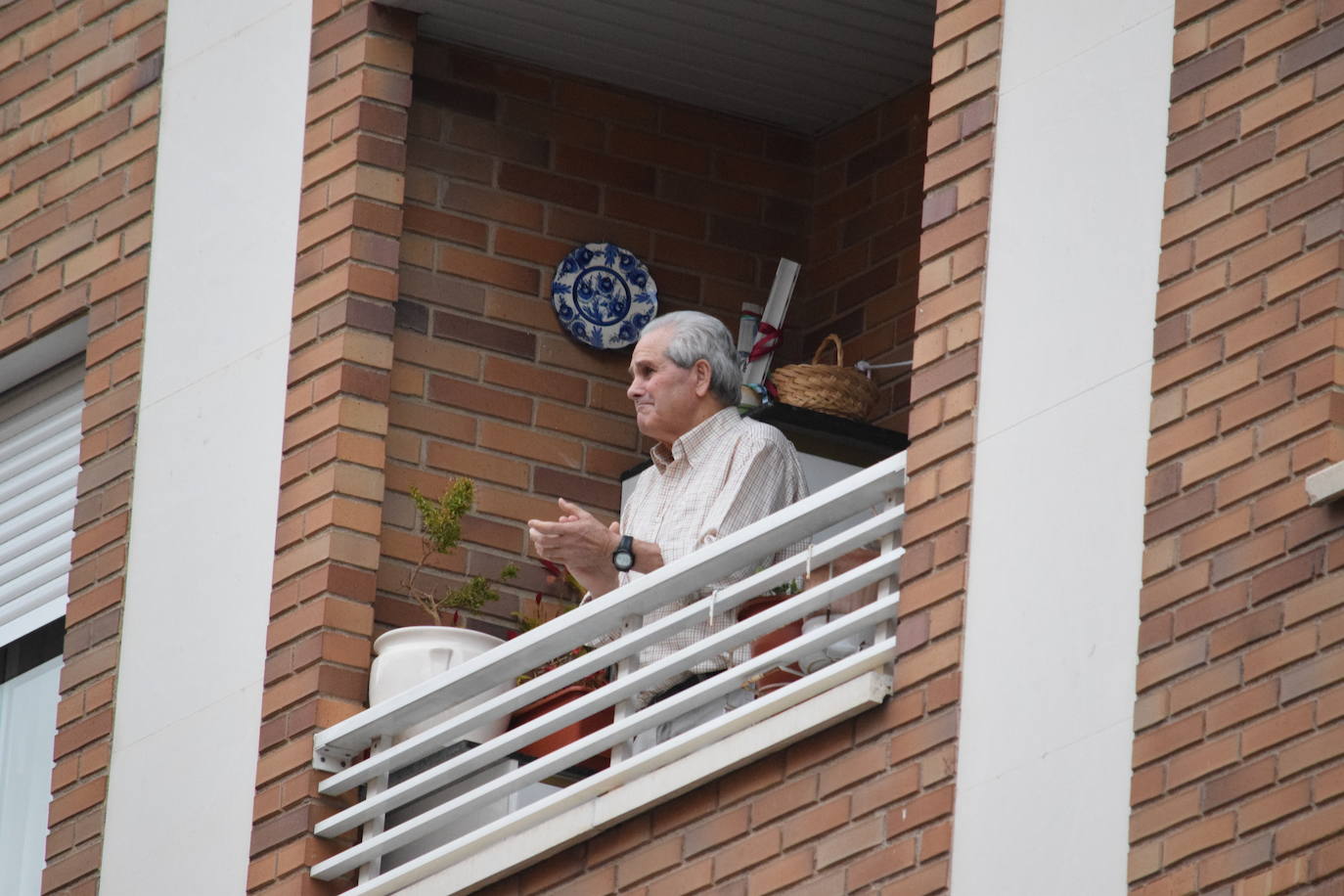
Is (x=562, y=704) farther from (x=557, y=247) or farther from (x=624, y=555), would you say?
(x=557, y=247)

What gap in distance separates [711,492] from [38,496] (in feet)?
9.61

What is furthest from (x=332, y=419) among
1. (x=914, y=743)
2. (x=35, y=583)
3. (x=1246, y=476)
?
(x=1246, y=476)

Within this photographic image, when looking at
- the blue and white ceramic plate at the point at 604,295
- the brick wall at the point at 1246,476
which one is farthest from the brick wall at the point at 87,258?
the brick wall at the point at 1246,476

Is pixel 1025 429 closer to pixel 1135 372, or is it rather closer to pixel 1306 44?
pixel 1135 372

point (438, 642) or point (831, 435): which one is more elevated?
point (831, 435)

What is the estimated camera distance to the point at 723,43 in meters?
9.65

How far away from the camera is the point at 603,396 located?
9711 millimetres

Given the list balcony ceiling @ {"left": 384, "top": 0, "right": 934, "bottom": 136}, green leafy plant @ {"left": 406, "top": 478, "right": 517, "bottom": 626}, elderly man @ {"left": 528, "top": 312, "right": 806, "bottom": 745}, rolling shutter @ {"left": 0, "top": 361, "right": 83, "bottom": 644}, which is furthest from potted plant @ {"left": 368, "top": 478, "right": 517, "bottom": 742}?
rolling shutter @ {"left": 0, "top": 361, "right": 83, "bottom": 644}

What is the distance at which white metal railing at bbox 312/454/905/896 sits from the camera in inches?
297

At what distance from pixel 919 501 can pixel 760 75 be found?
8.98ft

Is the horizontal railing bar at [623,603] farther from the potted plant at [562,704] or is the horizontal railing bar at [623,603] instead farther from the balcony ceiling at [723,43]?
the balcony ceiling at [723,43]

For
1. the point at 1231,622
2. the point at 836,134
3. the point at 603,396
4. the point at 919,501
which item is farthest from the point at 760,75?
the point at 1231,622

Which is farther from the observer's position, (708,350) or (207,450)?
(207,450)

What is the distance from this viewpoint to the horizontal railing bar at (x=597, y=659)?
24.9 feet
